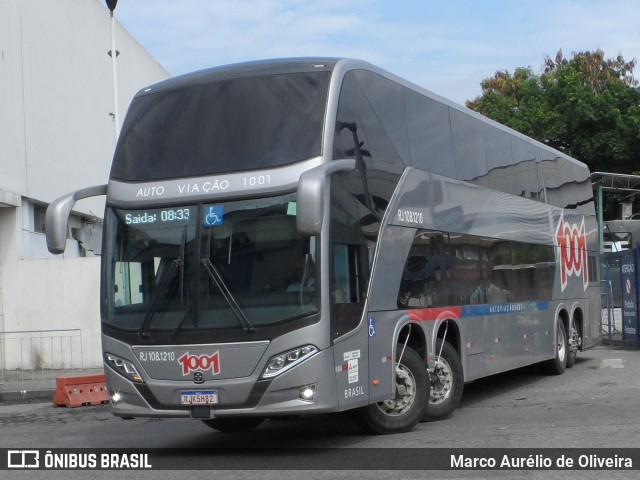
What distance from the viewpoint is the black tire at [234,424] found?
11.9 m

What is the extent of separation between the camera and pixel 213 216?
993 centimetres

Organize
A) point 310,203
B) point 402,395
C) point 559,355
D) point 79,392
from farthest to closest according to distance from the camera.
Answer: point 559,355
point 79,392
point 402,395
point 310,203

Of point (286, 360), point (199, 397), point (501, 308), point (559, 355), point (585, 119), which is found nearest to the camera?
point (286, 360)

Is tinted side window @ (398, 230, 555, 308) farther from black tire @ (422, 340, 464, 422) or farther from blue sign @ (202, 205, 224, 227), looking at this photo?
blue sign @ (202, 205, 224, 227)

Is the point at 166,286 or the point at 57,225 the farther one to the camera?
the point at 57,225

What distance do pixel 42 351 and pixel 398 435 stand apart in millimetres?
12035

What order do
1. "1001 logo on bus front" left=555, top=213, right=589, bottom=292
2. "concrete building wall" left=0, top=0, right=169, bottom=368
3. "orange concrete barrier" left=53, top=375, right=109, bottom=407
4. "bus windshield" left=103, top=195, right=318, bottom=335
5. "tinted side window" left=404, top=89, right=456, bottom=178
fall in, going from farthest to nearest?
"concrete building wall" left=0, top=0, right=169, bottom=368, "1001 logo on bus front" left=555, top=213, right=589, bottom=292, "orange concrete barrier" left=53, top=375, right=109, bottom=407, "tinted side window" left=404, top=89, right=456, bottom=178, "bus windshield" left=103, top=195, right=318, bottom=335

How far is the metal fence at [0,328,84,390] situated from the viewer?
21.0 meters

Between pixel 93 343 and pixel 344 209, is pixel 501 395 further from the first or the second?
pixel 93 343

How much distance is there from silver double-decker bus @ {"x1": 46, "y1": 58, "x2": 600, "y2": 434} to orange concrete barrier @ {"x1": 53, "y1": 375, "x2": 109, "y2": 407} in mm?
5180

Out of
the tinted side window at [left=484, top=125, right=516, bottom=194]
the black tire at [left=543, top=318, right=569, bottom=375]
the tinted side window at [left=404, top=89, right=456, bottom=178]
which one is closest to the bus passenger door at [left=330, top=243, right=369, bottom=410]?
the tinted side window at [left=404, top=89, right=456, bottom=178]

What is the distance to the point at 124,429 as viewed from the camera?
519 inches

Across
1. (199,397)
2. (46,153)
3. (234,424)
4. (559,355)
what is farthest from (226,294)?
(46,153)

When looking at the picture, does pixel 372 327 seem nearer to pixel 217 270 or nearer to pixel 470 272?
pixel 217 270
